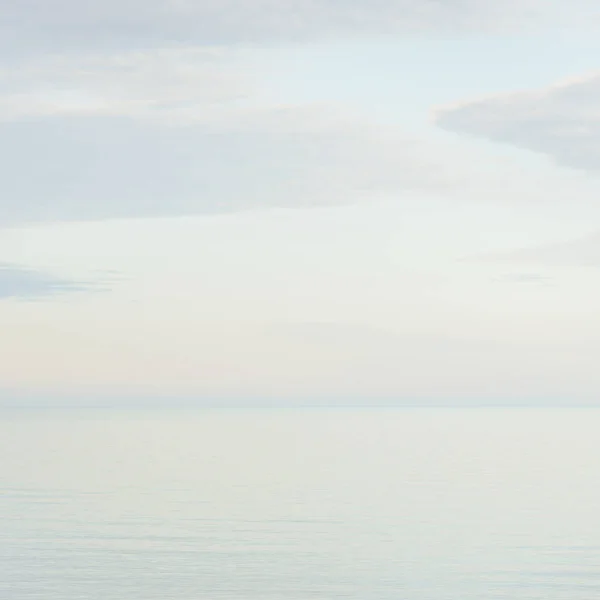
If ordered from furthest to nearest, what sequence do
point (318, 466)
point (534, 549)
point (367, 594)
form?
point (318, 466) → point (534, 549) → point (367, 594)

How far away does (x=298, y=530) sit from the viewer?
54.4m

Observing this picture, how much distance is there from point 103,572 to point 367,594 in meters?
10.9

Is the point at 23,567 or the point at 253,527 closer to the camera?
the point at 23,567

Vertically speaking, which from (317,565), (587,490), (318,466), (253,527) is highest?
(317,565)

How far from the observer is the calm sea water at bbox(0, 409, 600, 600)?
135 ft

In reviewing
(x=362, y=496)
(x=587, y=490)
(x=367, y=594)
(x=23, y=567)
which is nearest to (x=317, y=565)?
(x=367, y=594)

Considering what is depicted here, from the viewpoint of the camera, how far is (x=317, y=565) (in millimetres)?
44344

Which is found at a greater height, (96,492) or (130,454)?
(96,492)

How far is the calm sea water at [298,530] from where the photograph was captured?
41.1 m

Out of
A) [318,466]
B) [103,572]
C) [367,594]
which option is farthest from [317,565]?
[318,466]

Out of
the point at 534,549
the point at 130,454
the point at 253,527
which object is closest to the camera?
the point at 534,549

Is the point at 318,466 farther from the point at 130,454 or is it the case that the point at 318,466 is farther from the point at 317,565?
the point at 317,565

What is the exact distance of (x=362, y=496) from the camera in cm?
7044

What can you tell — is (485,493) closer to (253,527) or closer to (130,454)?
(253,527)
